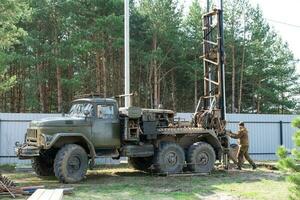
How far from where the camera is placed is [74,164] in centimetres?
1464

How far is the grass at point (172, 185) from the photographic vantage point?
39.2 ft

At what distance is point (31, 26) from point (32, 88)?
173 inches

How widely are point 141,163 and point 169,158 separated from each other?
1.72 m

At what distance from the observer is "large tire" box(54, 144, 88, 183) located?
14332 mm

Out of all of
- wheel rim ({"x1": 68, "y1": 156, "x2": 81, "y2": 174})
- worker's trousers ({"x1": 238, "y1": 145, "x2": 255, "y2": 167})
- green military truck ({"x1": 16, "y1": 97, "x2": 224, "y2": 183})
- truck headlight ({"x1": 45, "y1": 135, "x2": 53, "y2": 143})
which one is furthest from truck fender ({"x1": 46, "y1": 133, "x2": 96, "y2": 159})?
worker's trousers ({"x1": 238, "y1": 145, "x2": 255, "y2": 167})

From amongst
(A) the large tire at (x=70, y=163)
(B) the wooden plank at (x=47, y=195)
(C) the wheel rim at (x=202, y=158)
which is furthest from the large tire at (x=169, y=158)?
(B) the wooden plank at (x=47, y=195)

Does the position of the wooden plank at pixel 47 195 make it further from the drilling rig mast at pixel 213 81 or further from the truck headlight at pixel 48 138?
the drilling rig mast at pixel 213 81

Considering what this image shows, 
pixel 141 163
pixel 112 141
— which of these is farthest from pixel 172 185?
pixel 141 163

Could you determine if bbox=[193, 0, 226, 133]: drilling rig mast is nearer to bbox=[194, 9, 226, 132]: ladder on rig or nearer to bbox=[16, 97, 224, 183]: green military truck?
bbox=[194, 9, 226, 132]: ladder on rig

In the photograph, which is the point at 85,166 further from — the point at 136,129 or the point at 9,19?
the point at 9,19

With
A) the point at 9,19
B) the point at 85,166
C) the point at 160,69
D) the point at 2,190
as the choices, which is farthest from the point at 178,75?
the point at 2,190

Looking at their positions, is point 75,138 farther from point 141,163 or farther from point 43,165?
point 141,163

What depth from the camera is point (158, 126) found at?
657 inches

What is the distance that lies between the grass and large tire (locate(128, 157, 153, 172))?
259mm
